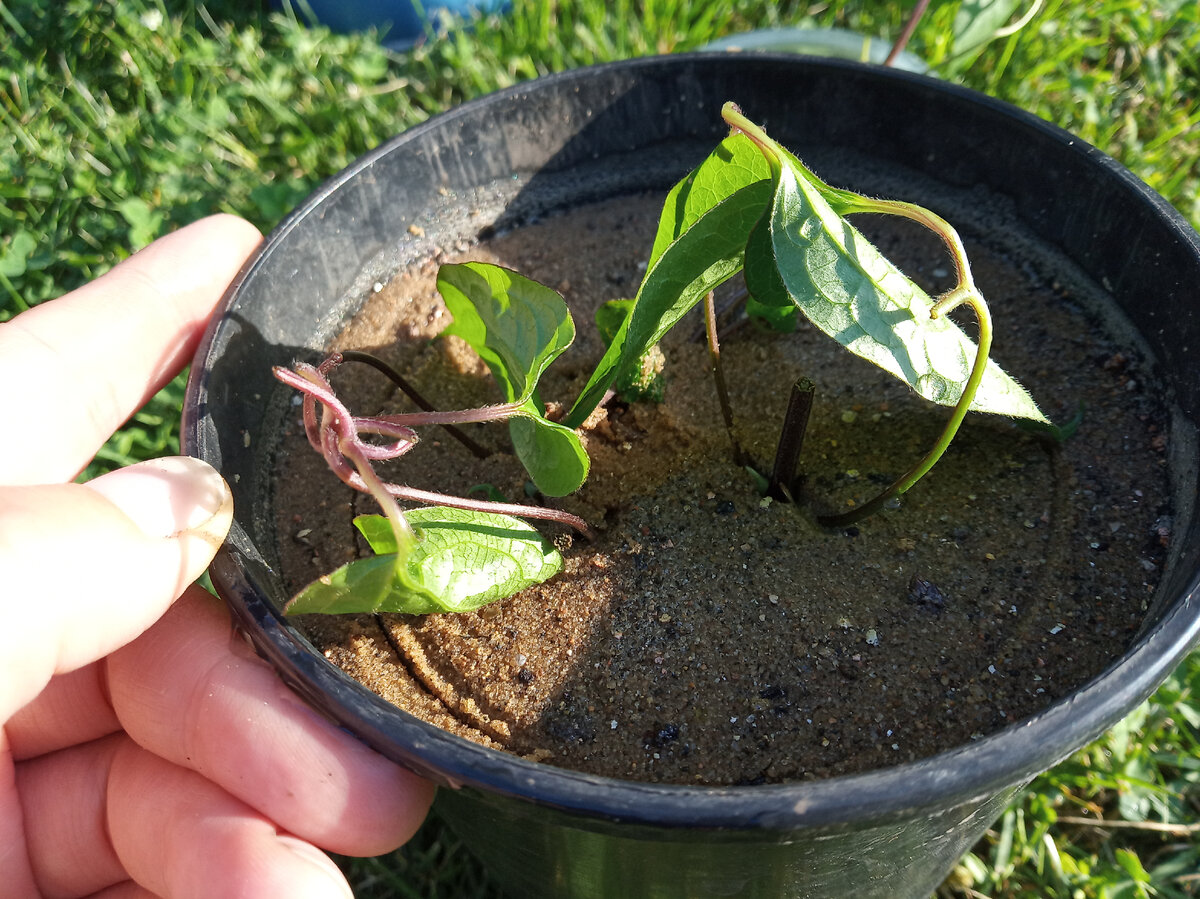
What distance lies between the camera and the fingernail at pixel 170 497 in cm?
85

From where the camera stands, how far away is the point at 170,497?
0.86 metres

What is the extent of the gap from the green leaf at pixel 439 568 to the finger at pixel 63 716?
1.49 feet

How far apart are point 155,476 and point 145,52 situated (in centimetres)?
152

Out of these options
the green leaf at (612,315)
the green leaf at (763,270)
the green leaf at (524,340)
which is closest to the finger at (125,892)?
the green leaf at (524,340)

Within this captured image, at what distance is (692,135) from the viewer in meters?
1.30

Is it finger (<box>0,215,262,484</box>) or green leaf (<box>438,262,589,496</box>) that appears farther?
finger (<box>0,215,262,484</box>)

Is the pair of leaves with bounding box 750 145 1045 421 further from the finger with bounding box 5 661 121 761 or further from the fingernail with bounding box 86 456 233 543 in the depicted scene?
the finger with bounding box 5 661 121 761

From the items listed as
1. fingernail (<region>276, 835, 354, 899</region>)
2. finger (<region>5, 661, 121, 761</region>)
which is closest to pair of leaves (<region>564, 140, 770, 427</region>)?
fingernail (<region>276, 835, 354, 899</region>)

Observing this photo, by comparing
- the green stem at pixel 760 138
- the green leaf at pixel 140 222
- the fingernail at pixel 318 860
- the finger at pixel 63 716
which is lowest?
the finger at pixel 63 716

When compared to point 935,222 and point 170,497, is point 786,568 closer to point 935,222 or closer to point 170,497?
point 935,222

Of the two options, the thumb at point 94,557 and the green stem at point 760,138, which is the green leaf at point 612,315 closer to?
the green stem at point 760,138

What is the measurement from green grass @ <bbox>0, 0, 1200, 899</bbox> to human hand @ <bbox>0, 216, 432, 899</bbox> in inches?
17.9

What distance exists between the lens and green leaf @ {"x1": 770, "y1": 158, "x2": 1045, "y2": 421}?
0.73 meters

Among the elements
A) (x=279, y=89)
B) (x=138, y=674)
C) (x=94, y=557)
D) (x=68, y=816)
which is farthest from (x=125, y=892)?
(x=279, y=89)
